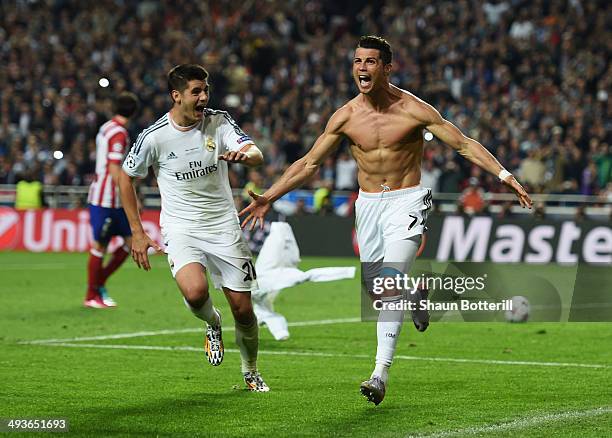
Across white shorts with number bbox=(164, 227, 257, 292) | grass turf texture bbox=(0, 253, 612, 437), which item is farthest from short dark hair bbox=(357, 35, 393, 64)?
grass turf texture bbox=(0, 253, 612, 437)

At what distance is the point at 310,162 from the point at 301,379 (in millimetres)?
1903

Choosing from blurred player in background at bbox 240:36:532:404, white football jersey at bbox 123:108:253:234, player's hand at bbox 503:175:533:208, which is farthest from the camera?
white football jersey at bbox 123:108:253:234

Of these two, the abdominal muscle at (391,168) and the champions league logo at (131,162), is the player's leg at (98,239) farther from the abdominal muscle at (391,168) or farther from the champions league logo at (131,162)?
the abdominal muscle at (391,168)

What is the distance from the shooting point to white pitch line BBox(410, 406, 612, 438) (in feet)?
23.7

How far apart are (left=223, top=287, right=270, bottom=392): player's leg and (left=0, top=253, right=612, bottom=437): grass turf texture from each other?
0.64 ft

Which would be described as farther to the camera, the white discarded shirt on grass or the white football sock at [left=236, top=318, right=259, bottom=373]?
the white discarded shirt on grass

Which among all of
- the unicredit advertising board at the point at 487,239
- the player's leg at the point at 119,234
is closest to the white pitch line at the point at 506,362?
the player's leg at the point at 119,234

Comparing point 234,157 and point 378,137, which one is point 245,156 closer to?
point 234,157

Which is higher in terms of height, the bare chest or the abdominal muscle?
the bare chest

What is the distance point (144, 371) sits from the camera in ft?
33.8

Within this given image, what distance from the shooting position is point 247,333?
9164 mm

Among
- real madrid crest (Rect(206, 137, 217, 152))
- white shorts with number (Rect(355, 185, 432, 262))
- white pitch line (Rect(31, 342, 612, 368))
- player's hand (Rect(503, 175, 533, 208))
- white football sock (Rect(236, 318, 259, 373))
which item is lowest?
white pitch line (Rect(31, 342, 612, 368))

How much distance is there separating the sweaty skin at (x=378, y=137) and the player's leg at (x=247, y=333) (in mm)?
632

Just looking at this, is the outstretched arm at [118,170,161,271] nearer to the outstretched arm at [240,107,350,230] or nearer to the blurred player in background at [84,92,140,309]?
the outstretched arm at [240,107,350,230]
